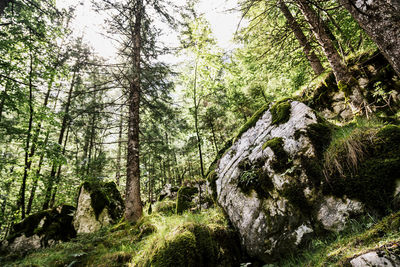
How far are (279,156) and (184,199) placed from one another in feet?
16.1

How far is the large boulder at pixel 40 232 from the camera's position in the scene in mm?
6844

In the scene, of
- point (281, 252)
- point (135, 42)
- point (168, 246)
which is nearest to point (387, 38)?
point (281, 252)

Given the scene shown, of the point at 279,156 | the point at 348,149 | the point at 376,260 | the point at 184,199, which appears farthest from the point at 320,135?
the point at 184,199

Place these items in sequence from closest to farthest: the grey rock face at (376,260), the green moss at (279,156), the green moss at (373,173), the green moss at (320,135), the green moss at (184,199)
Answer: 1. the grey rock face at (376,260)
2. the green moss at (373,173)
3. the green moss at (320,135)
4. the green moss at (279,156)
5. the green moss at (184,199)

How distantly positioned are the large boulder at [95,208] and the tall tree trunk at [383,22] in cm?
937

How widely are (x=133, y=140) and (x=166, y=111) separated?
2257mm

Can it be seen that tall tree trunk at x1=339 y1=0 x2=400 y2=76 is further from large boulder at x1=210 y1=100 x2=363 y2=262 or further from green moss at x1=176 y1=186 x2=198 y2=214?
green moss at x1=176 y1=186 x2=198 y2=214

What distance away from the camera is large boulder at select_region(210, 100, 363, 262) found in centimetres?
295

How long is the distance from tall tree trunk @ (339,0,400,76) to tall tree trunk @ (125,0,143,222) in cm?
701

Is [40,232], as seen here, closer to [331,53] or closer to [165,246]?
[165,246]

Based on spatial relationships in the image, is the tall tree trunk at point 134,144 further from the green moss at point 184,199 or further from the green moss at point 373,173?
the green moss at point 373,173

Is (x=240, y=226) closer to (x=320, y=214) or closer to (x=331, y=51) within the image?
(x=320, y=214)

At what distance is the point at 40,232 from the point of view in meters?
7.28

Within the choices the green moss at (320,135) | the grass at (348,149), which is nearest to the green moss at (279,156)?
the green moss at (320,135)
